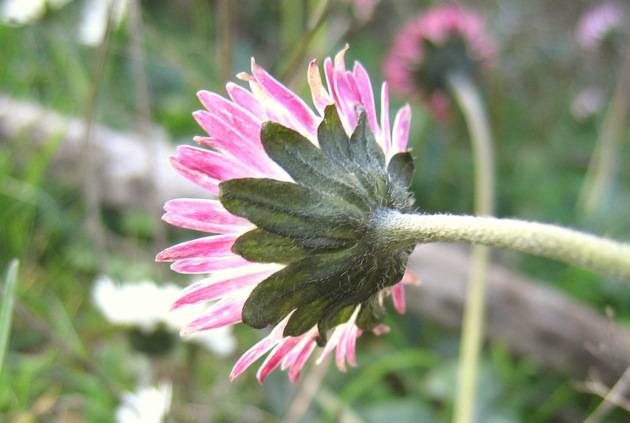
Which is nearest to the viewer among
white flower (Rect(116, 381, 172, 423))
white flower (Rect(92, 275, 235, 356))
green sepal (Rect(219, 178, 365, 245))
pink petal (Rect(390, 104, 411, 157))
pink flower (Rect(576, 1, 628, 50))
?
green sepal (Rect(219, 178, 365, 245))

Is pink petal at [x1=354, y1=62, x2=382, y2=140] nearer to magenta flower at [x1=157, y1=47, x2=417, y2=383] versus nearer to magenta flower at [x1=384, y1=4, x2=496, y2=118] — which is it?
magenta flower at [x1=157, y1=47, x2=417, y2=383]

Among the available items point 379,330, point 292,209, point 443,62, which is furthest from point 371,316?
point 443,62

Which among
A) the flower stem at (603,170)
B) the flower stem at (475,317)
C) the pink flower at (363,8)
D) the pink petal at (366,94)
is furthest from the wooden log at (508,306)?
the pink flower at (363,8)

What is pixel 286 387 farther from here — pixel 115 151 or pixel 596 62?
pixel 596 62

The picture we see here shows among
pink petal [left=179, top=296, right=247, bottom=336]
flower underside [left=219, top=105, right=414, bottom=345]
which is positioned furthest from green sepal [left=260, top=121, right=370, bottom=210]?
pink petal [left=179, top=296, right=247, bottom=336]

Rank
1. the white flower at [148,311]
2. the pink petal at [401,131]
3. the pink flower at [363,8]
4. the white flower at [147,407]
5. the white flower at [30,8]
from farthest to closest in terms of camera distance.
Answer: the pink flower at [363,8], the white flower at [30,8], the white flower at [148,311], the white flower at [147,407], the pink petal at [401,131]

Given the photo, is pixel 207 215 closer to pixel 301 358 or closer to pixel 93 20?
pixel 301 358

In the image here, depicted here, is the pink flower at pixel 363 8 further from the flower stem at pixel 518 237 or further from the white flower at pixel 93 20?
the flower stem at pixel 518 237
